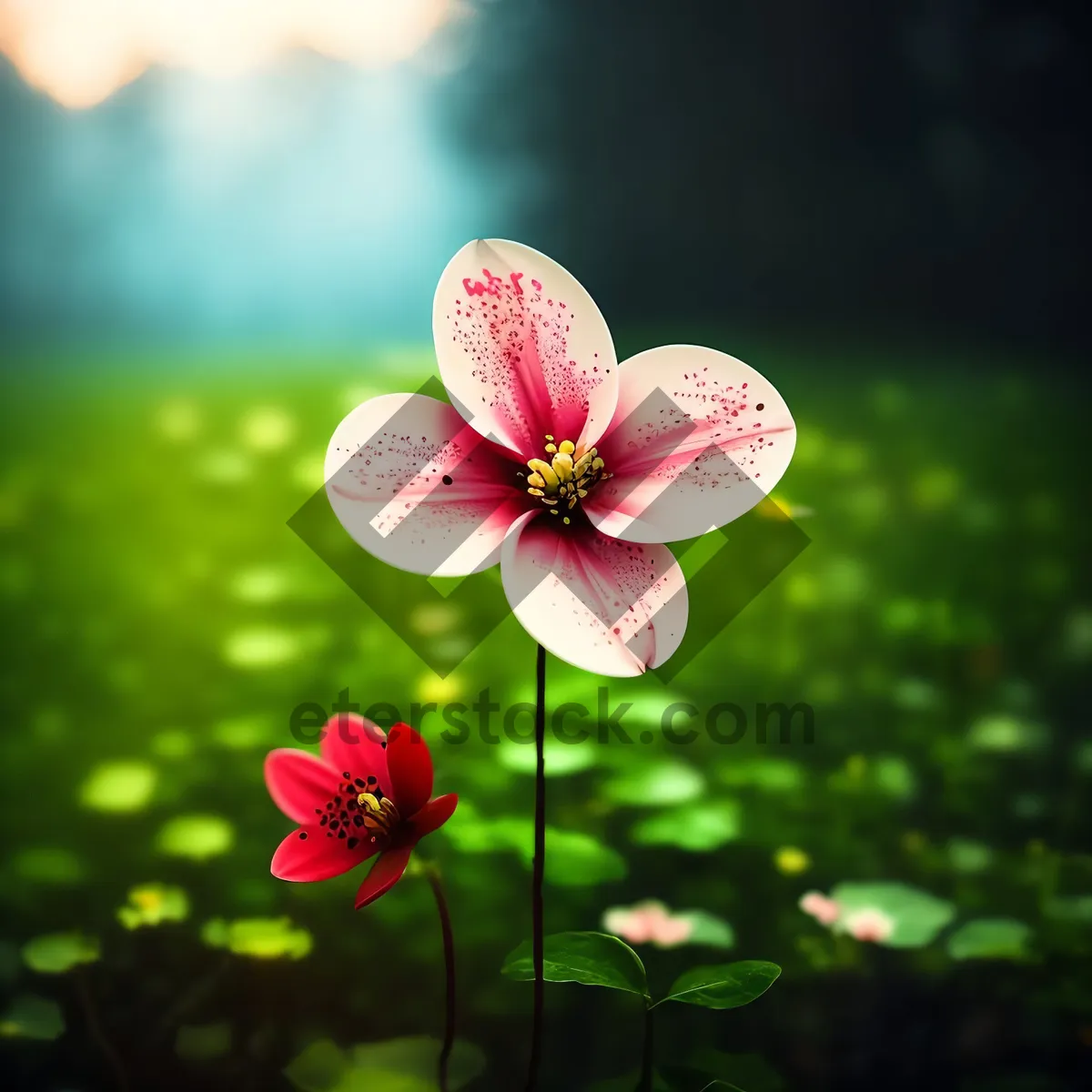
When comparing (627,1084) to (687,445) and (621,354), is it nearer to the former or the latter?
(687,445)

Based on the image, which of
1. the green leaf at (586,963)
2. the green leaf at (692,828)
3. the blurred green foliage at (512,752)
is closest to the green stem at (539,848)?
the green leaf at (586,963)

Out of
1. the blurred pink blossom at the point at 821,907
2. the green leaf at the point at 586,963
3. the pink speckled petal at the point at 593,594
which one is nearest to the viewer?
the pink speckled petal at the point at 593,594

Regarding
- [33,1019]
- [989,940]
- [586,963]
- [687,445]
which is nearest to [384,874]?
[586,963]

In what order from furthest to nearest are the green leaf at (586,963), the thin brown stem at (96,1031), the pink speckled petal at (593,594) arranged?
the thin brown stem at (96,1031) < the green leaf at (586,963) < the pink speckled petal at (593,594)

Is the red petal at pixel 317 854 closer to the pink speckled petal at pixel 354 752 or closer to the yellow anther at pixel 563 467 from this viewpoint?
the pink speckled petal at pixel 354 752

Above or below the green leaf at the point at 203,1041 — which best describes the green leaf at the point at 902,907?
above

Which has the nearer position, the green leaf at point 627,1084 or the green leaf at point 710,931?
the green leaf at point 627,1084

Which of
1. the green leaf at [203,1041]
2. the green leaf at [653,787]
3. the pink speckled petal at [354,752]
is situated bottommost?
the green leaf at [203,1041]

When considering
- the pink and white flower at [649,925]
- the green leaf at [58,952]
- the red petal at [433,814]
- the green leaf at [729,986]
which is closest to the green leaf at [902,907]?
the pink and white flower at [649,925]

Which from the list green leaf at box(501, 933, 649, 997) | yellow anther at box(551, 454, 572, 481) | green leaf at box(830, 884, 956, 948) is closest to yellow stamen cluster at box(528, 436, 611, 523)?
yellow anther at box(551, 454, 572, 481)
